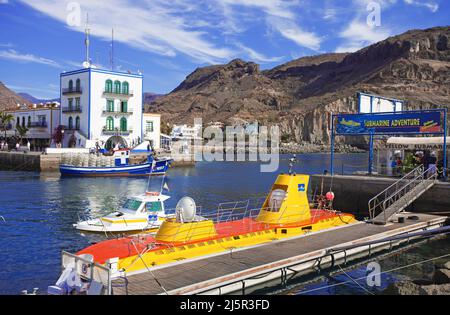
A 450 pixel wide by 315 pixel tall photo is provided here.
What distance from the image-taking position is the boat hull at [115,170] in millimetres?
63500

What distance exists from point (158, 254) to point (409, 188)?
21.7 m

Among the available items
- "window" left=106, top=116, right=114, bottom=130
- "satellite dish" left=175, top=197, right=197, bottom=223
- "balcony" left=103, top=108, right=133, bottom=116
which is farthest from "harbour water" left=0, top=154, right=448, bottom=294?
"balcony" left=103, top=108, right=133, bottom=116

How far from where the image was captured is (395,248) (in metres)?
25.4

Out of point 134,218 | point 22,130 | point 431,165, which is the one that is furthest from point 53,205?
point 22,130

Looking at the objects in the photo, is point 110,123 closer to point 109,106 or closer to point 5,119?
point 109,106

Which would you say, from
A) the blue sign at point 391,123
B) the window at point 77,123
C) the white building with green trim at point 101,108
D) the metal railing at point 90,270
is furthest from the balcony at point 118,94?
the metal railing at point 90,270

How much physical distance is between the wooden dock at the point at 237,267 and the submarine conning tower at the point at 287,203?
1.34 meters

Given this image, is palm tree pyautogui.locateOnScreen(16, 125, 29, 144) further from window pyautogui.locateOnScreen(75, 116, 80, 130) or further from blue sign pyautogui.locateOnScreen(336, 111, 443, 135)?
blue sign pyautogui.locateOnScreen(336, 111, 443, 135)

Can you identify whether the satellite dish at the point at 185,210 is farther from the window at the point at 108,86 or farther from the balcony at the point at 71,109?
the balcony at the point at 71,109

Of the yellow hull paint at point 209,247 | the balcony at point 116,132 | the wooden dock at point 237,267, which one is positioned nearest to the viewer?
the wooden dock at point 237,267

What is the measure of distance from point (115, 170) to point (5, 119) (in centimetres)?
4409

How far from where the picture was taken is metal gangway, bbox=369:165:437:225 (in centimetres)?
2819
